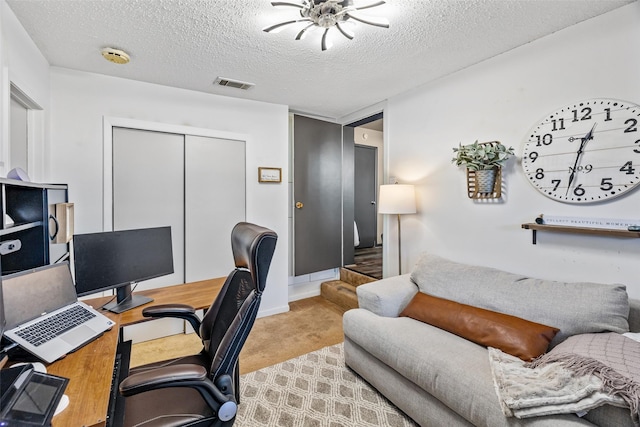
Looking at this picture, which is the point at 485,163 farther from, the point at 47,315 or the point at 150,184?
the point at 150,184

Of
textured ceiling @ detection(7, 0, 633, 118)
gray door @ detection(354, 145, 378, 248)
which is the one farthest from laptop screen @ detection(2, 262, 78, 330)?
gray door @ detection(354, 145, 378, 248)

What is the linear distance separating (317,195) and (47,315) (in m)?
2.83

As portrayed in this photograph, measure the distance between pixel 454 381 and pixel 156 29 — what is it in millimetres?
2667

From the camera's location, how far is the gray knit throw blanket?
1096 mm

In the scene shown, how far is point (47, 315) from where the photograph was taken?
1334mm

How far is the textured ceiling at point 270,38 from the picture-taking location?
1.71 meters

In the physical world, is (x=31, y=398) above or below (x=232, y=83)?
below

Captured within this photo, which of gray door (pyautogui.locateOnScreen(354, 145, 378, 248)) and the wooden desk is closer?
the wooden desk

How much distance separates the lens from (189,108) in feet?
9.73

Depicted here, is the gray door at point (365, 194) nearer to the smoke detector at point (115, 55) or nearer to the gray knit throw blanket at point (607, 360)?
the smoke detector at point (115, 55)

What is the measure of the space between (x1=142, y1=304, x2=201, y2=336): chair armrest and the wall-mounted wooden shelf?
2.25 m

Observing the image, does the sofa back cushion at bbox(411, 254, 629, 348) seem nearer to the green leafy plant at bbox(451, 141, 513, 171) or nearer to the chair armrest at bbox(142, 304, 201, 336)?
the green leafy plant at bbox(451, 141, 513, 171)

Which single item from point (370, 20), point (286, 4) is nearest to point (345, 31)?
point (370, 20)

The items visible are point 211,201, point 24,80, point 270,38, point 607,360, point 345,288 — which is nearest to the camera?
point 607,360
